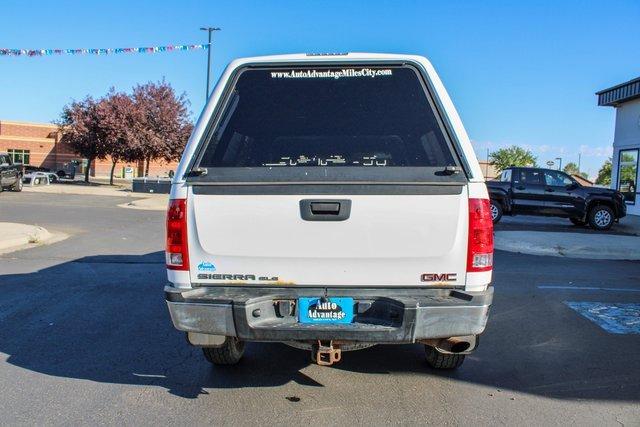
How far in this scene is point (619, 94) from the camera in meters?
23.1

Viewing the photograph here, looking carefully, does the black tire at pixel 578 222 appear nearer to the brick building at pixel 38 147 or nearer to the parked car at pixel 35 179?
the parked car at pixel 35 179

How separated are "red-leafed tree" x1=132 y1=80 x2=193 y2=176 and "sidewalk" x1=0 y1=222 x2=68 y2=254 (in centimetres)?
2679

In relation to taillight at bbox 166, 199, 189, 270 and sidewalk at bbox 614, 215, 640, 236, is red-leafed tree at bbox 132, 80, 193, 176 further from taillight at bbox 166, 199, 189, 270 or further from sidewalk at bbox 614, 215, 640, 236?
taillight at bbox 166, 199, 189, 270

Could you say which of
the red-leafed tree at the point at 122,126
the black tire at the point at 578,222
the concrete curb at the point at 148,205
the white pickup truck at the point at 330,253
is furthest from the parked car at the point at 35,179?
the white pickup truck at the point at 330,253

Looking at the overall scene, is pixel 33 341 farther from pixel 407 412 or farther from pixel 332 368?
pixel 407 412

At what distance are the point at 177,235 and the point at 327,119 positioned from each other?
4.48 feet

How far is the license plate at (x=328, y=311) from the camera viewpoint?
359 cm

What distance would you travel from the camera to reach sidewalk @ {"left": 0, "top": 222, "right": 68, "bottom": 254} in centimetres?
1128

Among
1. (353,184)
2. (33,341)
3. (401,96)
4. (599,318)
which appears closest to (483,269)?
(353,184)

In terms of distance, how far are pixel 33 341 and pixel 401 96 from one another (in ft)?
12.9

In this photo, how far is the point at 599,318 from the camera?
649cm

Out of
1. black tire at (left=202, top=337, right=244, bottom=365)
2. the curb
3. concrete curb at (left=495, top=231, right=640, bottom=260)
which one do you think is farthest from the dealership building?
black tire at (left=202, top=337, right=244, bottom=365)

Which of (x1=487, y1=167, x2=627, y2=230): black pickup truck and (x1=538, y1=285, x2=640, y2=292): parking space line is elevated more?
(x1=487, y1=167, x2=627, y2=230): black pickup truck

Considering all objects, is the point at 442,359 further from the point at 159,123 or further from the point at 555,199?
the point at 159,123
